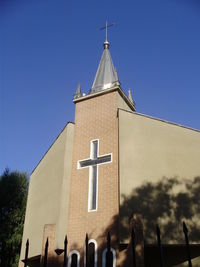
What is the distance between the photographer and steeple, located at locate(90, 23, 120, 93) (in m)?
20.3

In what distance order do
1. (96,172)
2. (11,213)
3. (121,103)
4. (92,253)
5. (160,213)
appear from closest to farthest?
(160,213) → (92,253) → (96,172) → (121,103) → (11,213)

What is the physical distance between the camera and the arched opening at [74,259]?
44.5ft

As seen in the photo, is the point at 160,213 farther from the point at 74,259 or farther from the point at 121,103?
the point at 121,103

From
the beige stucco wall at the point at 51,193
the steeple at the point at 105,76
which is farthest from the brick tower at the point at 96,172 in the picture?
the steeple at the point at 105,76

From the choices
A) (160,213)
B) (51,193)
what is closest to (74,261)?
(51,193)

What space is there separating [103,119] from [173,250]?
26.5 feet

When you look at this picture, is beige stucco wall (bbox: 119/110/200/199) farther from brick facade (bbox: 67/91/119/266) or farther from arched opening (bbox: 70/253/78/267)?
arched opening (bbox: 70/253/78/267)

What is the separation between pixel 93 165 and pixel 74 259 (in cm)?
495

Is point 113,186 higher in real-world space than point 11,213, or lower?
higher

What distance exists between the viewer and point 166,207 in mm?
13000

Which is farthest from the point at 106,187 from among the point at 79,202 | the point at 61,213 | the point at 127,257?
the point at 127,257

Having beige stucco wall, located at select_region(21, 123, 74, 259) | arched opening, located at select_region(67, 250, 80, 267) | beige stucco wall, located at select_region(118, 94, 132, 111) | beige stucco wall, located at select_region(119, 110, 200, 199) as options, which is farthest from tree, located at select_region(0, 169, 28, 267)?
beige stucco wall, located at select_region(119, 110, 200, 199)

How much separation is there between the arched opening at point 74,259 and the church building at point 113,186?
0.04 metres

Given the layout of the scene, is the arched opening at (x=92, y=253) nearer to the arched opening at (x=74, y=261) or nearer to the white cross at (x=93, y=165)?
the arched opening at (x=74, y=261)
